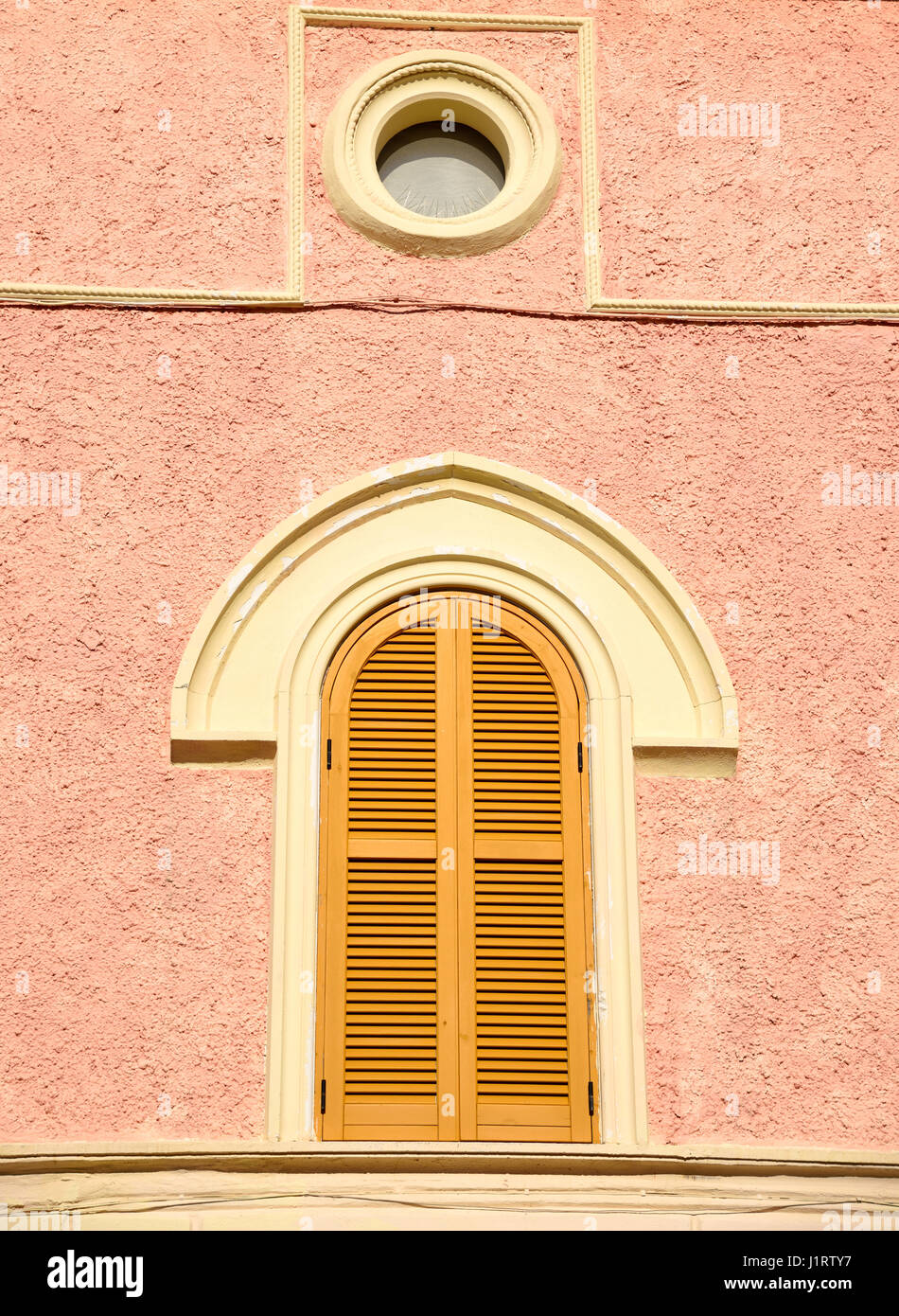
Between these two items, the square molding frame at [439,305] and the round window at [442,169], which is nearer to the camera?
the square molding frame at [439,305]

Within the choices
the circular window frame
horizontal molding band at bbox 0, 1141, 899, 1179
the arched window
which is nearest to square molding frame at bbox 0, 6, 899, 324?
the circular window frame

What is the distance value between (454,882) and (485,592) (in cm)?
123

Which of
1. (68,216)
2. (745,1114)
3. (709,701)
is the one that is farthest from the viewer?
(68,216)

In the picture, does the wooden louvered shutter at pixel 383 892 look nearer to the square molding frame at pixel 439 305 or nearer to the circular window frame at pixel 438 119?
the square molding frame at pixel 439 305

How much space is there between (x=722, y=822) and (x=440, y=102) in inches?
138

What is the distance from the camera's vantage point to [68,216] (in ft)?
30.6

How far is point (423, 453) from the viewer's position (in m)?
8.92

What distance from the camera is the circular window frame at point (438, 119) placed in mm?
9289

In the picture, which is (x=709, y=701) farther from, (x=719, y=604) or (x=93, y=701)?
(x=93, y=701)

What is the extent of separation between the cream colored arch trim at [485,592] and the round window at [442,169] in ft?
4.58

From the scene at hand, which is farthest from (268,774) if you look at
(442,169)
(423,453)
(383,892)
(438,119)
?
(438,119)

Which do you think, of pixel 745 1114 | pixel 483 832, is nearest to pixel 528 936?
pixel 483 832

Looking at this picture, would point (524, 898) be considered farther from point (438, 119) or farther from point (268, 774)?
point (438, 119)

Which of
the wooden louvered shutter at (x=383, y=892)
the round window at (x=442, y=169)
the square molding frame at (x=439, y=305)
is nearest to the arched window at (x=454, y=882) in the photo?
the wooden louvered shutter at (x=383, y=892)
